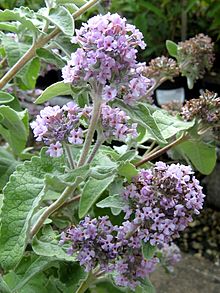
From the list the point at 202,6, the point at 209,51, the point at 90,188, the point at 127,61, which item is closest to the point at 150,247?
the point at 90,188

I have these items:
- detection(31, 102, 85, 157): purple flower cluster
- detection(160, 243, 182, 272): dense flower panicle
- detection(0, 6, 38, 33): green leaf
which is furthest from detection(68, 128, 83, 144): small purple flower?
detection(160, 243, 182, 272): dense flower panicle

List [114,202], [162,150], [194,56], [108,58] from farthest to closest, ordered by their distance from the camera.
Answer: [194,56], [162,150], [114,202], [108,58]

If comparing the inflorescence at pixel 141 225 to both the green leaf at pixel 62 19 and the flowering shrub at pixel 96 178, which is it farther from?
the green leaf at pixel 62 19

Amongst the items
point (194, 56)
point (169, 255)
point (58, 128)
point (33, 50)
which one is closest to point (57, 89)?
point (58, 128)

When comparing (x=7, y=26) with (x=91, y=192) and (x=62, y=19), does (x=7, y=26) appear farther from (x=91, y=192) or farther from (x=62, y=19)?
(x=91, y=192)

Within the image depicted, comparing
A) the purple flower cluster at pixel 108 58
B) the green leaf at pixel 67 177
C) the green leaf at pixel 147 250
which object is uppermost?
the purple flower cluster at pixel 108 58

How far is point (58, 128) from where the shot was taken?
0.68 meters

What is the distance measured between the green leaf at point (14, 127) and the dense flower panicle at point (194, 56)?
1.01 ft

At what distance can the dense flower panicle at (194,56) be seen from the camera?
106cm

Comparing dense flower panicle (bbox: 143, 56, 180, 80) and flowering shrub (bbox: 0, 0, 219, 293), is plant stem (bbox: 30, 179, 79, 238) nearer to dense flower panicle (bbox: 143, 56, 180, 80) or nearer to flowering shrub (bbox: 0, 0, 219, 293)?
flowering shrub (bbox: 0, 0, 219, 293)

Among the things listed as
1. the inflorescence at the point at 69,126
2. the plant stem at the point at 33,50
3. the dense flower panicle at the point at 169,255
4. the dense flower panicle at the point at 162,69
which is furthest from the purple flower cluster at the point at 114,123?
the dense flower panicle at the point at 169,255

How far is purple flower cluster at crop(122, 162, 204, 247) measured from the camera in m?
0.67

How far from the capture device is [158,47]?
2.39 meters

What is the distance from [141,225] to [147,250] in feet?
0.10
